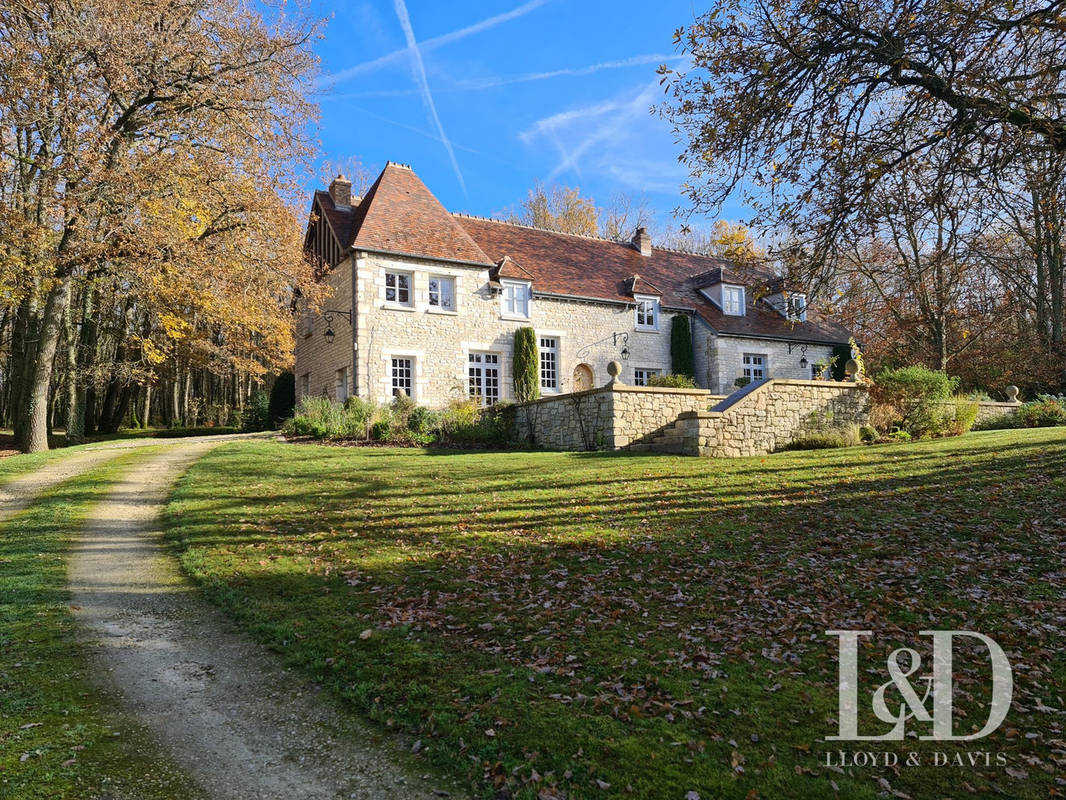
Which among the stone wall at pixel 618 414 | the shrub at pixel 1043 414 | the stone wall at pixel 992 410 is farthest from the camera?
the stone wall at pixel 992 410

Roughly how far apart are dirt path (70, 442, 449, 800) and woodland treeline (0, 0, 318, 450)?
11.1m

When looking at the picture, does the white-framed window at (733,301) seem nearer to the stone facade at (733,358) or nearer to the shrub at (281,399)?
the stone facade at (733,358)

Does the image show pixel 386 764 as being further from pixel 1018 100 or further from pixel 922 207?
pixel 1018 100

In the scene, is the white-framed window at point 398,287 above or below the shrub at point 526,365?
above

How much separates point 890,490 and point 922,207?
4.32 metres

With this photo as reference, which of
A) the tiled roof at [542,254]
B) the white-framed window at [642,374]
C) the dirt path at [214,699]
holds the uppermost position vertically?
the tiled roof at [542,254]

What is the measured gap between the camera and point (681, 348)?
84.3 feet

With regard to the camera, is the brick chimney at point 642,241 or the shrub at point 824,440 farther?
the brick chimney at point 642,241

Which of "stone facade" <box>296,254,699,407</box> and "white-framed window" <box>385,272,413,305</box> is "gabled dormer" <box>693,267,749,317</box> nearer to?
"stone facade" <box>296,254,699,407</box>

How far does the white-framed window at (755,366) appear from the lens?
86.7 feet

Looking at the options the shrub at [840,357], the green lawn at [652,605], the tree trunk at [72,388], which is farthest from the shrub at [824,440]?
the tree trunk at [72,388]

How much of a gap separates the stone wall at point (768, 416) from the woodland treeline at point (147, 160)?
12.0 m

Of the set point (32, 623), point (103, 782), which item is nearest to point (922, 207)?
point (103, 782)

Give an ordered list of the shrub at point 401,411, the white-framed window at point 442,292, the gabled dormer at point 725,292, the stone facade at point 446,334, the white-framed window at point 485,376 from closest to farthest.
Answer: the shrub at point 401,411
the stone facade at point 446,334
the white-framed window at point 442,292
the white-framed window at point 485,376
the gabled dormer at point 725,292
